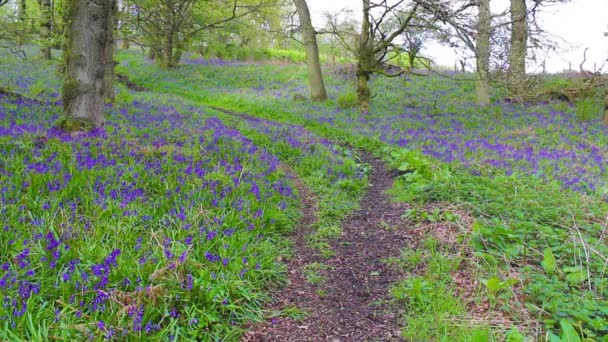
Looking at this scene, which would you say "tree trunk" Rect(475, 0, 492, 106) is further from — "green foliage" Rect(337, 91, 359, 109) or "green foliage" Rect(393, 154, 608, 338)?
"green foliage" Rect(337, 91, 359, 109)

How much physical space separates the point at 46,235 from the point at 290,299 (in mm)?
2354

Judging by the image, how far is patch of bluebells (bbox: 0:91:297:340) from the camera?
3182 millimetres

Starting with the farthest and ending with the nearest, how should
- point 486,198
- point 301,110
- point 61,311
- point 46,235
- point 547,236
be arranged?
1. point 301,110
2. point 486,198
3. point 547,236
4. point 46,235
5. point 61,311

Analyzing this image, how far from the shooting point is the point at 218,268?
402 centimetres

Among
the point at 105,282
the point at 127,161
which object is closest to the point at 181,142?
the point at 127,161

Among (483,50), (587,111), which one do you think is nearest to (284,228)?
(483,50)

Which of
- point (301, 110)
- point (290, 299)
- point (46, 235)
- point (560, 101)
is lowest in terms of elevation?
point (290, 299)

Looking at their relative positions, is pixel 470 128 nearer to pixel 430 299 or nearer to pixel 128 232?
pixel 430 299

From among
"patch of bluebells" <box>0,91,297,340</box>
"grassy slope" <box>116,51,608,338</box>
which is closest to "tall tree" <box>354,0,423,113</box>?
"grassy slope" <box>116,51,608,338</box>

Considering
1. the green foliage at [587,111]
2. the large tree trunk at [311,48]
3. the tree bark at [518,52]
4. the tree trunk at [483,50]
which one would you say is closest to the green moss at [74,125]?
the tree bark at [518,52]

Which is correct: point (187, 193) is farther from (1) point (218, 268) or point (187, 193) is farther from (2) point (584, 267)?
(2) point (584, 267)

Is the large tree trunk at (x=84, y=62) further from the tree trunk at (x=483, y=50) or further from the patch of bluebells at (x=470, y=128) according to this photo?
the tree trunk at (x=483, y=50)

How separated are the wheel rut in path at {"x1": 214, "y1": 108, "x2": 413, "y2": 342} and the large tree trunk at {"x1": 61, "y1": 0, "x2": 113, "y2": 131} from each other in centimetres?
451

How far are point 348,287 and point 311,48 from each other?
49.4 ft
